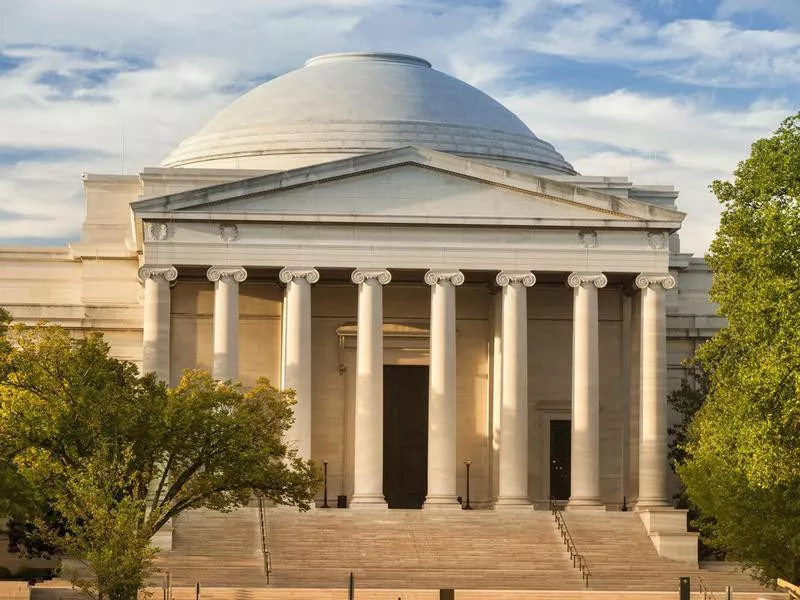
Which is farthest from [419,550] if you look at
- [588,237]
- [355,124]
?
[355,124]

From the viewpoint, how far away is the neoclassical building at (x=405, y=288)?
84.1 meters

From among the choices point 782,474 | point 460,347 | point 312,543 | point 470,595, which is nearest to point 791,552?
point 782,474

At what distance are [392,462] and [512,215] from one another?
46.2ft

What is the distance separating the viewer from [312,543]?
255ft

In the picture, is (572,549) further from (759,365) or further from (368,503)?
(759,365)

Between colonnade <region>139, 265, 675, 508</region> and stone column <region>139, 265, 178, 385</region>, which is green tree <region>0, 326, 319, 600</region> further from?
colonnade <region>139, 265, 675, 508</region>

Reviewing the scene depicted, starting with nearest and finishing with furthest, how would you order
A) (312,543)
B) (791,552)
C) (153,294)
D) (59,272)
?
(791,552) < (312,543) < (153,294) < (59,272)

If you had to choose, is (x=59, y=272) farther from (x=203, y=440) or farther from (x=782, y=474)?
(x=782, y=474)

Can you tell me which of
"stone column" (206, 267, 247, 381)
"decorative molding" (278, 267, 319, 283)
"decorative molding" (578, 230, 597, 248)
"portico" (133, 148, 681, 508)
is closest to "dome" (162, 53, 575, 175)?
"portico" (133, 148, 681, 508)

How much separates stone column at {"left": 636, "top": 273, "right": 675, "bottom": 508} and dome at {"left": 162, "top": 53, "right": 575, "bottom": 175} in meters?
13.8

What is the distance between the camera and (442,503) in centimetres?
8331

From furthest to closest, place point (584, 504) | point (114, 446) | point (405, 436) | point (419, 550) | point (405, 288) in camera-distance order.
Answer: point (405, 436) → point (405, 288) → point (584, 504) → point (419, 550) → point (114, 446)

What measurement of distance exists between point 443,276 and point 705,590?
19266mm

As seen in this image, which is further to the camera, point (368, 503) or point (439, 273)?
point (439, 273)
